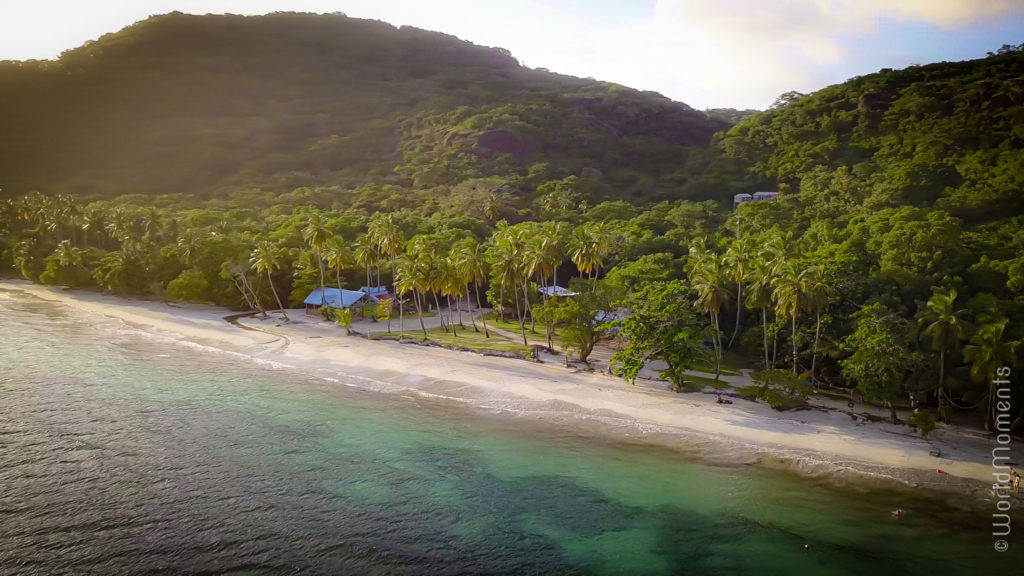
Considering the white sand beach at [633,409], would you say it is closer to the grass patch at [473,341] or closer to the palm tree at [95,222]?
the grass patch at [473,341]

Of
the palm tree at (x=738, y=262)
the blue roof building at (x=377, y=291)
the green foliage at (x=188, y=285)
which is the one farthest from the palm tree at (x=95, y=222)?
the palm tree at (x=738, y=262)

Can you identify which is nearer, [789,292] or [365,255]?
[789,292]

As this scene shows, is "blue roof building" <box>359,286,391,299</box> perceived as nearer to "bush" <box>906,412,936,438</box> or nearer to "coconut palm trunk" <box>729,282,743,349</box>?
"coconut palm trunk" <box>729,282,743,349</box>

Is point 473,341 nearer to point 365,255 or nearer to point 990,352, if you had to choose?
point 365,255

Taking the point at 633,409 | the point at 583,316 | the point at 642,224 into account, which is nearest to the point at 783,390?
the point at 633,409

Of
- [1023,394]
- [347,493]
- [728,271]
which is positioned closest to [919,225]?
[728,271]

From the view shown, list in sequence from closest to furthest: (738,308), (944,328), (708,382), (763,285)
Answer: (944,328), (763,285), (708,382), (738,308)
